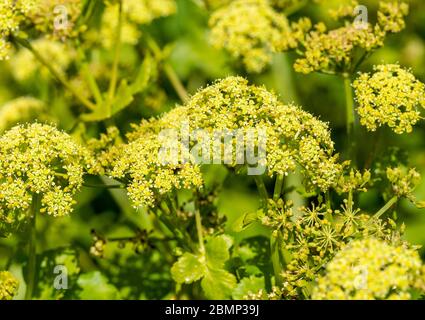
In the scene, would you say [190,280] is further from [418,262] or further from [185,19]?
[185,19]

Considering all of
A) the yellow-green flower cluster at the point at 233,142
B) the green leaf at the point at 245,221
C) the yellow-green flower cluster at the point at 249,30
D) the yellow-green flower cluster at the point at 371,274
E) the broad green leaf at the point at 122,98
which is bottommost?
the yellow-green flower cluster at the point at 371,274

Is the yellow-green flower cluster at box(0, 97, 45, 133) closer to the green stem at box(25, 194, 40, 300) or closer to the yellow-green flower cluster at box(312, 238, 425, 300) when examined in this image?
the green stem at box(25, 194, 40, 300)

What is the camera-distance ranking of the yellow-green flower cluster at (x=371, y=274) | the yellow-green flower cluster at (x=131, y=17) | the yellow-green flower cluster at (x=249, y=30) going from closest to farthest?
the yellow-green flower cluster at (x=371, y=274), the yellow-green flower cluster at (x=249, y=30), the yellow-green flower cluster at (x=131, y=17)

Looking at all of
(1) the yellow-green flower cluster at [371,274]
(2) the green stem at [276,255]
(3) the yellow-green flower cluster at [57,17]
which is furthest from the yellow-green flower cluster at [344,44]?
(3) the yellow-green flower cluster at [57,17]

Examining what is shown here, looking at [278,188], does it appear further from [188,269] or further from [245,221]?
[188,269]

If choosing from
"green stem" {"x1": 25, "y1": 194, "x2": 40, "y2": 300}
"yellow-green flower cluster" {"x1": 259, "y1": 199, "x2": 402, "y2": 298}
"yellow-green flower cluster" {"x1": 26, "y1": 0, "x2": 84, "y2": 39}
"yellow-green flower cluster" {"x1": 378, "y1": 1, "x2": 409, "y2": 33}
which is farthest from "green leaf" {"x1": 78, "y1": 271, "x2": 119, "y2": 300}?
"yellow-green flower cluster" {"x1": 378, "y1": 1, "x2": 409, "y2": 33}

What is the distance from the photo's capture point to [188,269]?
3510 mm

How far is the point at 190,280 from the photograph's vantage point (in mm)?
3477

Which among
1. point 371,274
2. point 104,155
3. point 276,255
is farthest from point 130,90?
point 371,274

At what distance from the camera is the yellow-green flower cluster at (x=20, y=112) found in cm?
530

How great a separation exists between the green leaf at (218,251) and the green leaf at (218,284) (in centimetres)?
4

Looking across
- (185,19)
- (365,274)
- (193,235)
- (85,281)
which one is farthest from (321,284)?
(185,19)

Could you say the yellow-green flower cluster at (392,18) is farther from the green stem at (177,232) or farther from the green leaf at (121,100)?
the green stem at (177,232)
